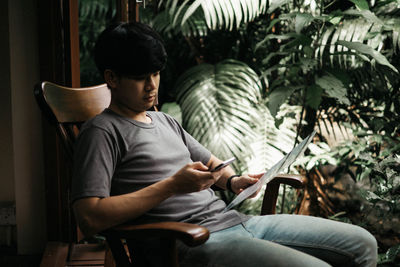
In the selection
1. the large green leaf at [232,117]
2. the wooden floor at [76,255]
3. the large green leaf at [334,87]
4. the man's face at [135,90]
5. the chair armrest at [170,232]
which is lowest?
the wooden floor at [76,255]

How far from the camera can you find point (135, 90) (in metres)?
1.24

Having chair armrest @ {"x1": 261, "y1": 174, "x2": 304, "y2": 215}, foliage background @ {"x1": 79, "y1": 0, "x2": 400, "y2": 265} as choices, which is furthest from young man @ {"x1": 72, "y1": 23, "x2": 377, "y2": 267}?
foliage background @ {"x1": 79, "y1": 0, "x2": 400, "y2": 265}

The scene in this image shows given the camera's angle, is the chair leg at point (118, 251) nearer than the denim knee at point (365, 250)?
Yes

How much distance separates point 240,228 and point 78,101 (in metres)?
0.76

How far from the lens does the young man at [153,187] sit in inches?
42.4

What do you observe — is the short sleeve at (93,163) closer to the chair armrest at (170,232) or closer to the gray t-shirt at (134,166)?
the gray t-shirt at (134,166)

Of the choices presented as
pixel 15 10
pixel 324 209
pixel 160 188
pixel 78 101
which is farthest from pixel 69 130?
pixel 324 209

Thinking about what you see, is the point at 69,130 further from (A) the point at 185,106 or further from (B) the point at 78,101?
(A) the point at 185,106

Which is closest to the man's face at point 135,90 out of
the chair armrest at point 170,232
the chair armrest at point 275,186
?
the chair armrest at point 170,232

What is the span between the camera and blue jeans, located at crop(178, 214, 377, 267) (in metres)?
1.08

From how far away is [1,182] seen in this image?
8.18 ft

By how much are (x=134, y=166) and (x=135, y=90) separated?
0.72 ft

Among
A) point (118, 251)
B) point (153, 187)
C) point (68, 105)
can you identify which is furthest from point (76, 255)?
point (153, 187)

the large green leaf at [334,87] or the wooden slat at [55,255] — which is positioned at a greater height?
the large green leaf at [334,87]
